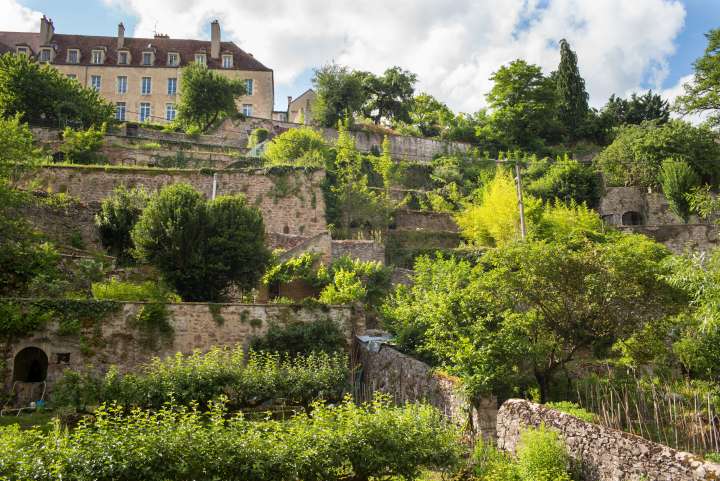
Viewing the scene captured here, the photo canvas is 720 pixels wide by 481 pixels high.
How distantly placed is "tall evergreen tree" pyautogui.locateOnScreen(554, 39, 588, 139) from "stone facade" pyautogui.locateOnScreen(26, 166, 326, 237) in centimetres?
2264

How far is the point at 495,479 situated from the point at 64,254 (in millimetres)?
17105

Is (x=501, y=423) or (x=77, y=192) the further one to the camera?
(x=77, y=192)

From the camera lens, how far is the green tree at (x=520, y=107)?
44.0m

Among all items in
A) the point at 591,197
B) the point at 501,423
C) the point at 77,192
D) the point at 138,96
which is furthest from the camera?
the point at 138,96

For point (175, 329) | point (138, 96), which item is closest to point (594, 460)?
point (175, 329)

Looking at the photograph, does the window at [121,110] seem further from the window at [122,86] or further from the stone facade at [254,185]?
the stone facade at [254,185]

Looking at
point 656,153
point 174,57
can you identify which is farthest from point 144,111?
point 656,153

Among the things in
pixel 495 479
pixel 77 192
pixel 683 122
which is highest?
pixel 683 122

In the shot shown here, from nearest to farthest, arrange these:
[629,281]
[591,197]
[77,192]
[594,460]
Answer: [594,460], [629,281], [77,192], [591,197]

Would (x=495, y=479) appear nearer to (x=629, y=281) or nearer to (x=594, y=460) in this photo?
(x=594, y=460)

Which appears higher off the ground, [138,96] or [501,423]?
[138,96]

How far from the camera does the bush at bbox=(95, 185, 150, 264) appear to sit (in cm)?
2544

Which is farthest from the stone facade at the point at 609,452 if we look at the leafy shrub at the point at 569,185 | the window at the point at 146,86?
the window at the point at 146,86

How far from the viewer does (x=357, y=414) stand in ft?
37.4
